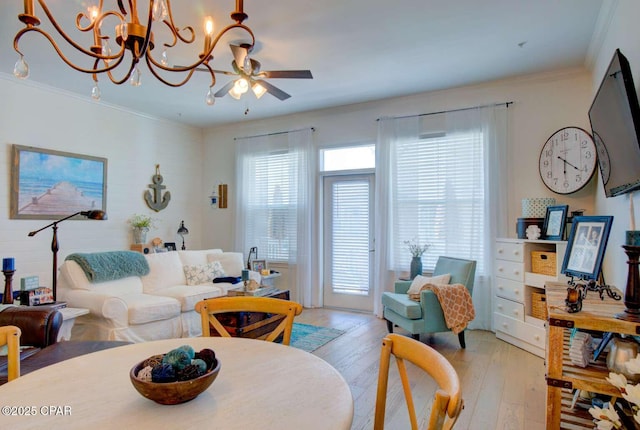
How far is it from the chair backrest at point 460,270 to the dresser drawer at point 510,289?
306 mm

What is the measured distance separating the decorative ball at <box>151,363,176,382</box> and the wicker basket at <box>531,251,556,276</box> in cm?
350

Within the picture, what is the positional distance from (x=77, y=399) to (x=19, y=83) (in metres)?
4.58

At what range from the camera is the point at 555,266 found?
3.34 m

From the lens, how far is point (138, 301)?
3559 mm

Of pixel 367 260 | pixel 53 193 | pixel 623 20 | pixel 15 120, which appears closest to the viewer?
pixel 623 20

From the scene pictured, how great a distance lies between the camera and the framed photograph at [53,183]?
4.09 meters

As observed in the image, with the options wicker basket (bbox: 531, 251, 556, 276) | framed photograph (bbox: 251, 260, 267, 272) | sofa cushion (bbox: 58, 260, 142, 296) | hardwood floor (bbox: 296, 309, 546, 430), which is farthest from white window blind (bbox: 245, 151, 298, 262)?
wicker basket (bbox: 531, 251, 556, 276)

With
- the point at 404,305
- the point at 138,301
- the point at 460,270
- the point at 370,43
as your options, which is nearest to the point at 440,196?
the point at 460,270

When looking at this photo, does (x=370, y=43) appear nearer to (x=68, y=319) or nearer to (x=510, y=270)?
(x=510, y=270)

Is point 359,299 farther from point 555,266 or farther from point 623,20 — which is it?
point 623,20

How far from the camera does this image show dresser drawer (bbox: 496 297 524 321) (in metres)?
3.59

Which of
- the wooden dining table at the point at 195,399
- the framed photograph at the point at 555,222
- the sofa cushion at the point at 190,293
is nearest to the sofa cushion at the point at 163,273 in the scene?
the sofa cushion at the point at 190,293

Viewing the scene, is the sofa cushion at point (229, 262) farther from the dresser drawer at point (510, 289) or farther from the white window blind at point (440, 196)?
the dresser drawer at point (510, 289)

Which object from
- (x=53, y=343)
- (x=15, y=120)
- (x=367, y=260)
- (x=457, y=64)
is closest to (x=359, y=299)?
(x=367, y=260)
